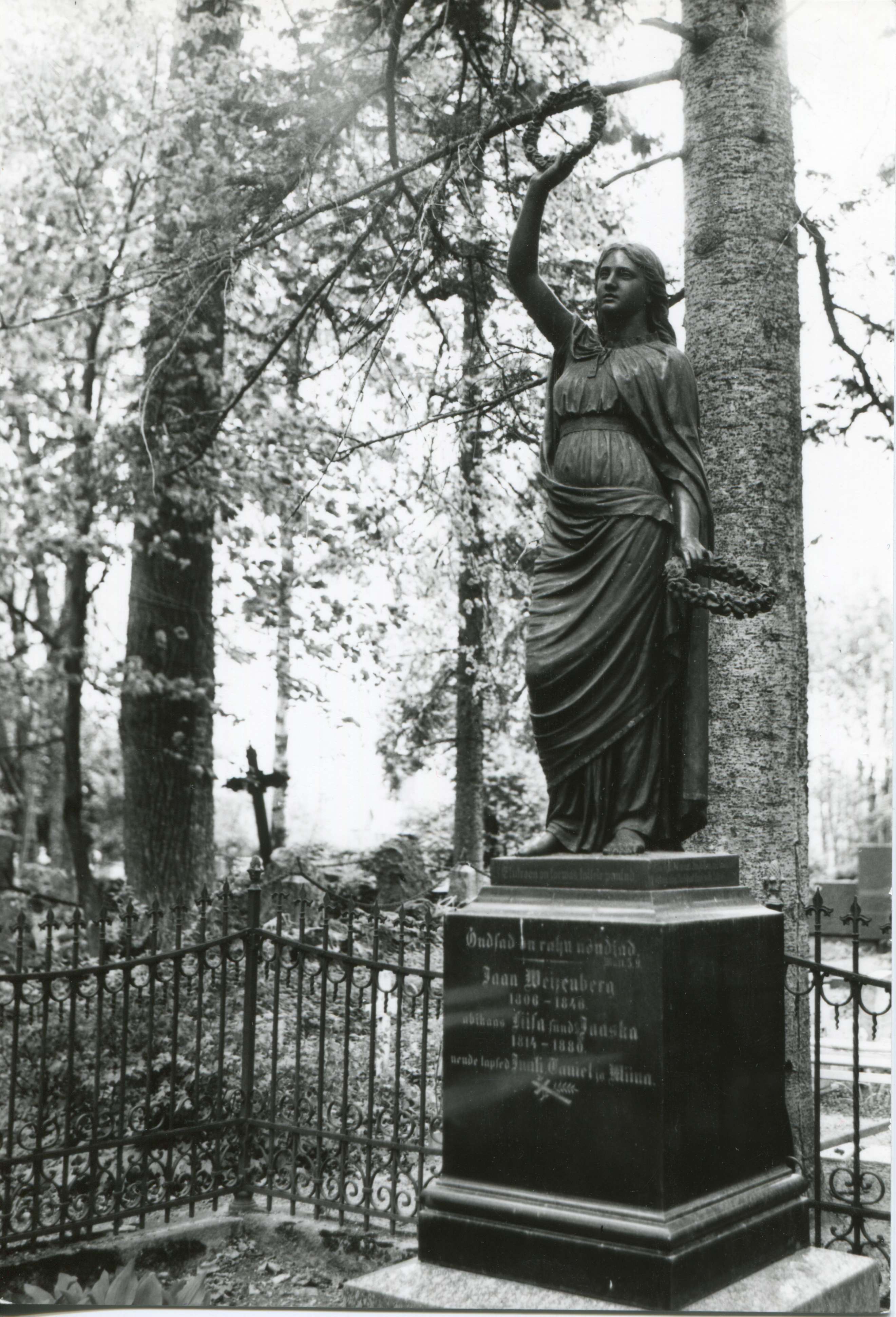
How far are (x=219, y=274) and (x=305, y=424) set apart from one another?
2.33 meters

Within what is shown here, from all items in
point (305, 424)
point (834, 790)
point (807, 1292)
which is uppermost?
point (305, 424)

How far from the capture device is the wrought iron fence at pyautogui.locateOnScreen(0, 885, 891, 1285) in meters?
4.82

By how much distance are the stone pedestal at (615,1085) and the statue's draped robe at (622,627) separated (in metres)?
0.21

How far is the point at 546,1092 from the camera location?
A: 11.3ft

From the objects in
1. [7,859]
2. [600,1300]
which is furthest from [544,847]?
[7,859]

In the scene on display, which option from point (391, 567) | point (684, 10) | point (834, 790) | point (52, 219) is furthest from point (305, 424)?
point (834, 790)

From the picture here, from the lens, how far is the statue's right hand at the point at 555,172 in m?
3.85

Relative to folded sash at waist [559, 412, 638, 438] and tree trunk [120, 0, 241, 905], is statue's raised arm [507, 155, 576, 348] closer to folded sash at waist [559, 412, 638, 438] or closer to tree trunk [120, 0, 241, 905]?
folded sash at waist [559, 412, 638, 438]

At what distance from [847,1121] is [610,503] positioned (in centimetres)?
421

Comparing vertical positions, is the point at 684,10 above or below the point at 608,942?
above

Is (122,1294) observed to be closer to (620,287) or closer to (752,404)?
(620,287)

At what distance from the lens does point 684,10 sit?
19.8 feet

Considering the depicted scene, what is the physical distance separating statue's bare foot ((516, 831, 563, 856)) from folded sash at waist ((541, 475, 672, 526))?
3.19ft

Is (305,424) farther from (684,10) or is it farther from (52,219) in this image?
(684,10)
